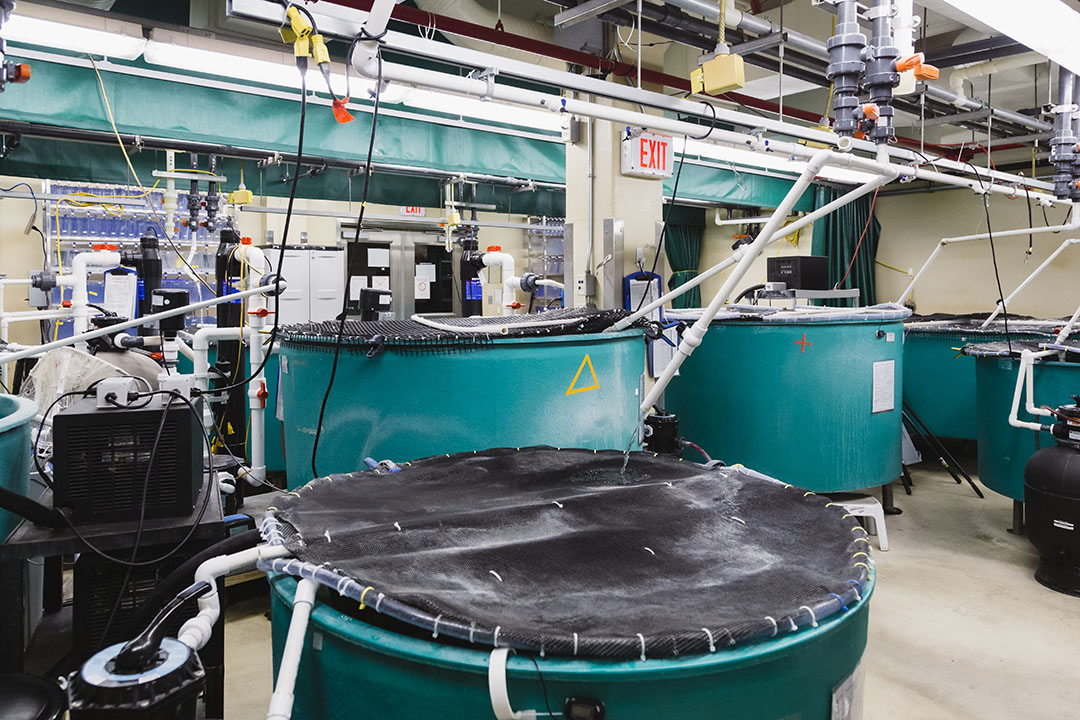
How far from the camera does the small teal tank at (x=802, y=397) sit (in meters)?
3.67

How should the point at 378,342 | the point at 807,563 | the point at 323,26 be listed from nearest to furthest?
1. the point at 807,563
2. the point at 323,26
3. the point at 378,342

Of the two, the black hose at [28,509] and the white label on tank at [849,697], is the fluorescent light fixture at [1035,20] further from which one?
the black hose at [28,509]

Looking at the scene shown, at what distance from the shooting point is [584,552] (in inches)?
46.6

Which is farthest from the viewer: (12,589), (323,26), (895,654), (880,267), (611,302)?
(880,267)

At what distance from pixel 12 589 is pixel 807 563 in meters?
1.63

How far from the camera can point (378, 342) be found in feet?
7.18

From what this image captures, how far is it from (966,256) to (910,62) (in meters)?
6.06

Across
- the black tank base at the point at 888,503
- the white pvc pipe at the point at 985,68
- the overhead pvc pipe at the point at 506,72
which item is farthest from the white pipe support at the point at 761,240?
the white pvc pipe at the point at 985,68

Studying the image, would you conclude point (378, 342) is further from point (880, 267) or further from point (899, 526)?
point (880, 267)

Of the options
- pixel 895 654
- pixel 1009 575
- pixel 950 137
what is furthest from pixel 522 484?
pixel 950 137

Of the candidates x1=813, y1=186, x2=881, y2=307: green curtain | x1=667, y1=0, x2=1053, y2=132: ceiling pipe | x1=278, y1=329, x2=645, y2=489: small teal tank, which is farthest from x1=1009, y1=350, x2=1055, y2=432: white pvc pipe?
x1=813, y1=186, x2=881, y2=307: green curtain

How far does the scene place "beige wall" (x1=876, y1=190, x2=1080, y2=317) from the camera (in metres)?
7.11

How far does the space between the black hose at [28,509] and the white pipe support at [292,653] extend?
34.7 inches

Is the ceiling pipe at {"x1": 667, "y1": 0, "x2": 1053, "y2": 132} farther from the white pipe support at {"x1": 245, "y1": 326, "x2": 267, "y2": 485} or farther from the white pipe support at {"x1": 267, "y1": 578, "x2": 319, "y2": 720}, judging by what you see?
the white pipe support at {"x1": 267, "y1": 578, "x2": 319, "y2": 720}
